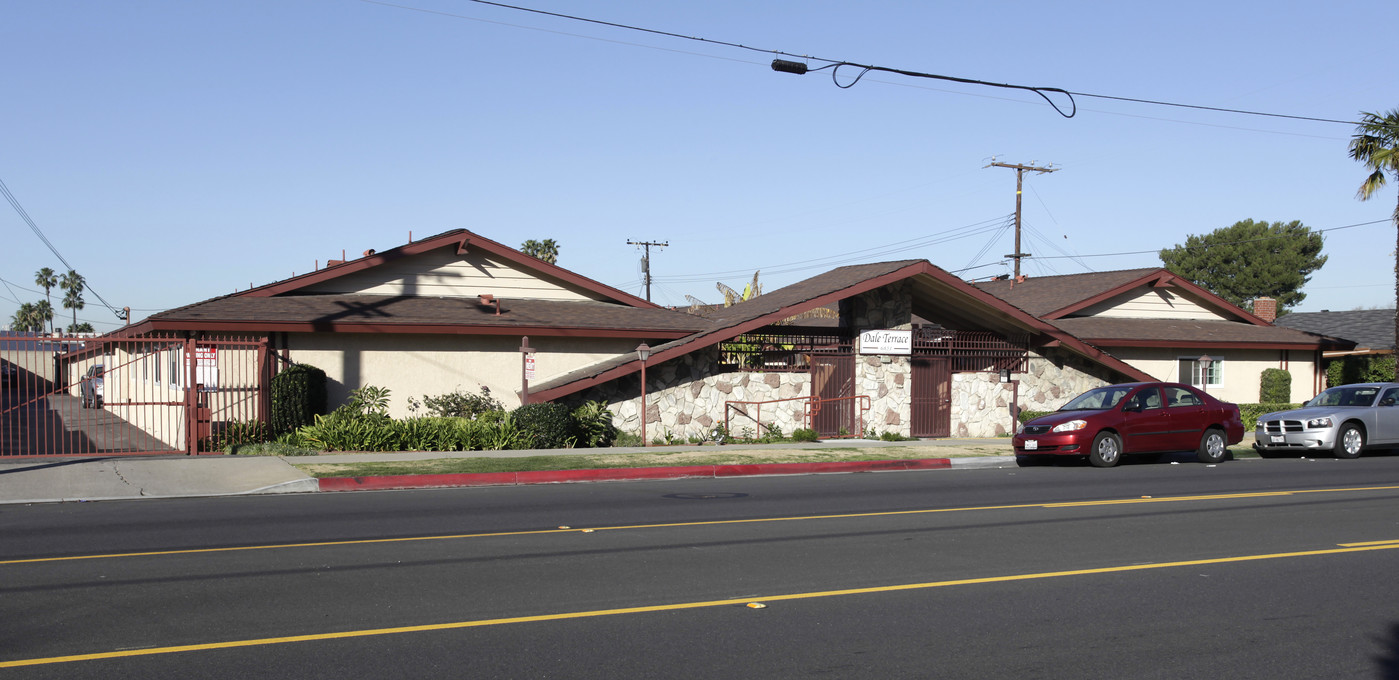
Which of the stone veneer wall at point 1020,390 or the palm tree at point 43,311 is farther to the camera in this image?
the palm tree at point 43,311

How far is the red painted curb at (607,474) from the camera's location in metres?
15.5

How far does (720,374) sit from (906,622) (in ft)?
53.6

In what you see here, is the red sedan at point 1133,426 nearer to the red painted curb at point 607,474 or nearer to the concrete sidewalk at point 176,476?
the red painted curb at point 607,474

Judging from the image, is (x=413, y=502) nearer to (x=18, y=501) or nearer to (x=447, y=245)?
(x=18, y=501)

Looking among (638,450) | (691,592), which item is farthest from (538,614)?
(638,450)

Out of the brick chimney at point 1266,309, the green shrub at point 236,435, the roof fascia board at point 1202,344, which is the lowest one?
the green shrub at point 236,435

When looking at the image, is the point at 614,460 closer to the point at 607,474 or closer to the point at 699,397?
the point at 607,474

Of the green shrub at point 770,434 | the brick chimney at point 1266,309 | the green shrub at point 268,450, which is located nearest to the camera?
the green shrub at point 268,450

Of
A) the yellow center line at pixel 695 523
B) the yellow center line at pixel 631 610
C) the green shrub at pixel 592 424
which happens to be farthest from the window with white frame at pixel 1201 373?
the yellow center line at pixel 631 610

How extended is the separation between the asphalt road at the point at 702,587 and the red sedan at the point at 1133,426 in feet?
16.5

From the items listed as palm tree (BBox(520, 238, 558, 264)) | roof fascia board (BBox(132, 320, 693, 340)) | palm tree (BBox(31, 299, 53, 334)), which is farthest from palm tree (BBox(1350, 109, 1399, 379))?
palm tree (BBox(31, 299, 53, 334))

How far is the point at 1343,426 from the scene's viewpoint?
2078 cm

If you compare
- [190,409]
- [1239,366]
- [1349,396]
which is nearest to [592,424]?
[190,409]

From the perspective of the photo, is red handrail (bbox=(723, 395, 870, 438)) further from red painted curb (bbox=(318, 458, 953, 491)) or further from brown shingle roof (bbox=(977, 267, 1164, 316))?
brown shingle roof (bbox=(977, 267, 1164, 316))
